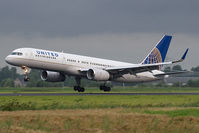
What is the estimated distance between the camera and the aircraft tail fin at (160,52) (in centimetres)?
7124

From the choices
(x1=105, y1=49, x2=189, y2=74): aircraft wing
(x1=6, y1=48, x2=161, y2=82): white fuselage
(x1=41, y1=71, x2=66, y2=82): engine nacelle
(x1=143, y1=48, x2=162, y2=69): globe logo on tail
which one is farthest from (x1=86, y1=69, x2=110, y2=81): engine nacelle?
(x1=143, y1=48, x2=162, y2=69): globe logo on tail

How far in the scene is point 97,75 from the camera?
5822 centimetres

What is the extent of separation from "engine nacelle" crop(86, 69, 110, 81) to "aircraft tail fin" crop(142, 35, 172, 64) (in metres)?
13.4

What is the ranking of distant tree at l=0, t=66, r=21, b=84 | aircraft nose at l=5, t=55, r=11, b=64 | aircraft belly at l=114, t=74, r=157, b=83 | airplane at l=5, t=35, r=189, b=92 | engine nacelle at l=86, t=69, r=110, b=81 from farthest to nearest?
distant tree at l=0, t=66, r=21, b=84
aircraft belly at l=114, t=74, r=157, b=83
engine nacelle at l=86, t=69, r=110, b=81
aircraft nose at l=5, t=55, r=11, b=64
airplane at l=5, t=35, r=189, b=92

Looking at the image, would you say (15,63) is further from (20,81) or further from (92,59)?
(20,81)

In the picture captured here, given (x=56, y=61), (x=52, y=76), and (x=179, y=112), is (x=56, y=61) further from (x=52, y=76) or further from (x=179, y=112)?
(x=179, y=112)

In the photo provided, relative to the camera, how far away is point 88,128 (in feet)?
84.1

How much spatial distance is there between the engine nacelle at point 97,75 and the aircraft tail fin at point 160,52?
13386mm

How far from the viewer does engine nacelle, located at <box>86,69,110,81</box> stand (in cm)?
5819

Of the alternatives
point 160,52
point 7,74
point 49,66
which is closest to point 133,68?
point 49,66

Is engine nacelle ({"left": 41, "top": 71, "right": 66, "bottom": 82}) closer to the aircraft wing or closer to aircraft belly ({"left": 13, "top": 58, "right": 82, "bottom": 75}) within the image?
aircraft belly ({"left": 13, "top": 58, "right": 82, "bottom": 75})

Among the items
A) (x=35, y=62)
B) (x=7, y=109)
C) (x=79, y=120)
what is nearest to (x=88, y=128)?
(x=79, y=120)

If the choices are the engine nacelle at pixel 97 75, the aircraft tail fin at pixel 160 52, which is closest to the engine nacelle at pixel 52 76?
the engine nacelle at pixel 97 75

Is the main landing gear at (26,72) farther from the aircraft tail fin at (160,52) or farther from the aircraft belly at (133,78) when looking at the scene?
the aircraft tail fin at (160,52)
